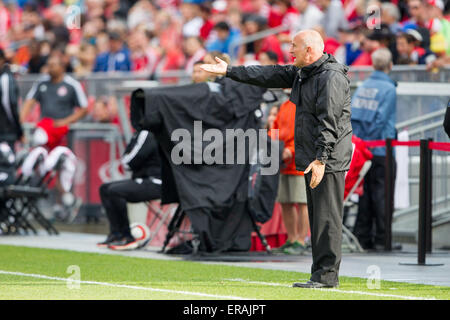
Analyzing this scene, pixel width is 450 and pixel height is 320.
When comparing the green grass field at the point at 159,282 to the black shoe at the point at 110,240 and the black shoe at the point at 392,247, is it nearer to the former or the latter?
the black shoe at the point at 110,240

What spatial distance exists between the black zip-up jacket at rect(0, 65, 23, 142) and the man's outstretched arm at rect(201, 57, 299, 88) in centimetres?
814

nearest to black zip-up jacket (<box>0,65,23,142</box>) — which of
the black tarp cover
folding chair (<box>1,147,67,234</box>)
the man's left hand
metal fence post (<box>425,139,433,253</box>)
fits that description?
folding chair (<box>1,147,67,234</box>)

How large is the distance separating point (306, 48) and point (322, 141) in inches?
33.5

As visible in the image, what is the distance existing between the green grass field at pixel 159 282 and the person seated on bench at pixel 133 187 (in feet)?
4.59

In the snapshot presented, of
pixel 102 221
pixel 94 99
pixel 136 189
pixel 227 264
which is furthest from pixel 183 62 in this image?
pixel 227 264

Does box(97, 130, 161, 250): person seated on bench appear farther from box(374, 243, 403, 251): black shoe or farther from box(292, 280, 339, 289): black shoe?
box(292, 280, 339, 289): black shoe

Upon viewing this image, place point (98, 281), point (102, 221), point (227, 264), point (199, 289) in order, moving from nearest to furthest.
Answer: point (199, 289)
point (98, 281)
point (227, 264)
point (102, 221)

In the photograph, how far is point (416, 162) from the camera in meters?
14.4

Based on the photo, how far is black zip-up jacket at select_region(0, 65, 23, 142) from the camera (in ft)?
56.7

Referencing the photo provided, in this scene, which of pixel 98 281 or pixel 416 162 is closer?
pixel 98 281

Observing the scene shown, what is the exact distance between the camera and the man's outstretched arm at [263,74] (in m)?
9.81

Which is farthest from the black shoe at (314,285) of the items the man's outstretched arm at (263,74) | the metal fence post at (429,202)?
the metal fence post at (429,202)

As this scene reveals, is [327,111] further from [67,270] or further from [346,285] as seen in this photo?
[67,270]
